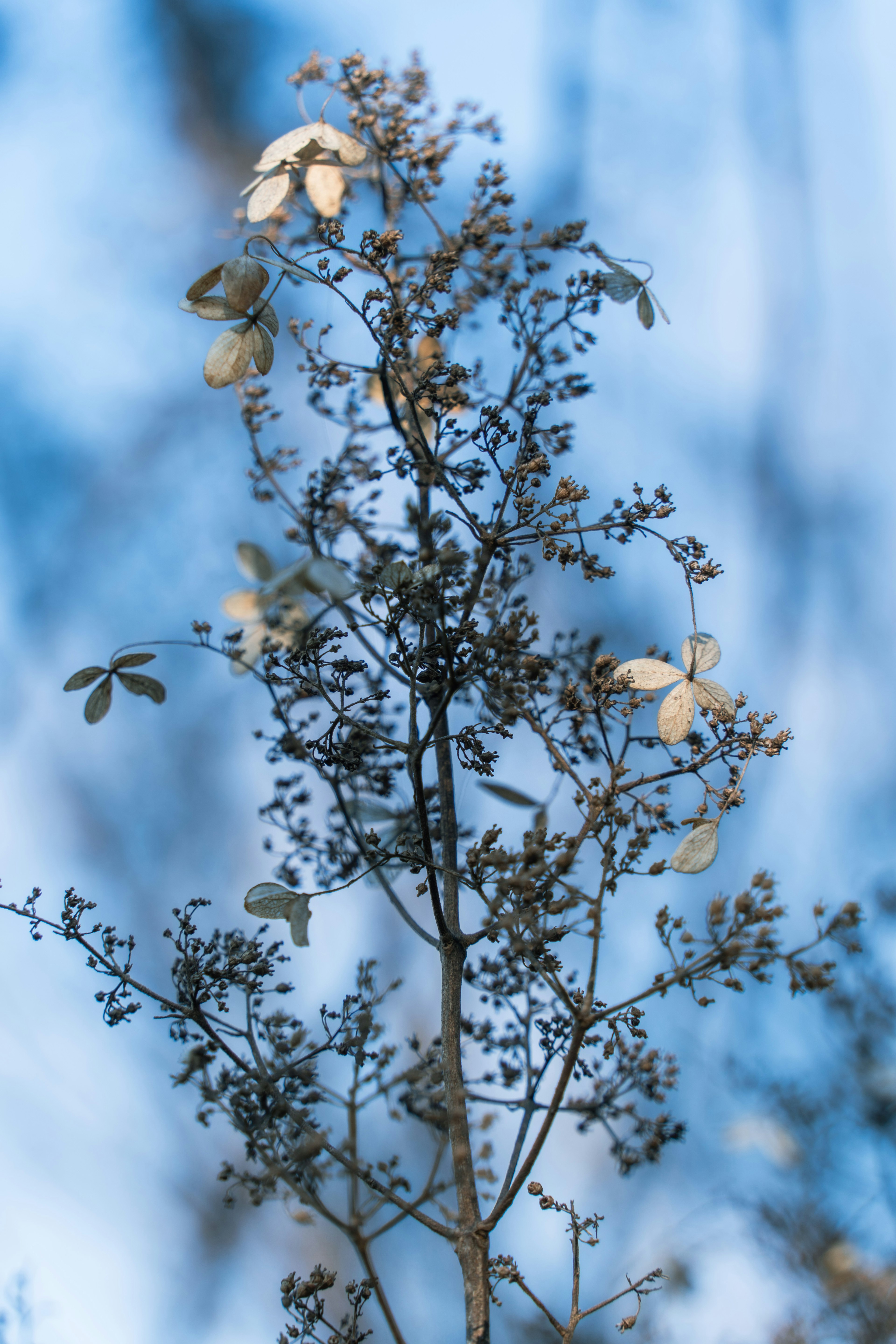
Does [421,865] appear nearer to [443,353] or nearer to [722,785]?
→ [722,785]

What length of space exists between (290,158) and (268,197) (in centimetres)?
4

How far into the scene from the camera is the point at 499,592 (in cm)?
63

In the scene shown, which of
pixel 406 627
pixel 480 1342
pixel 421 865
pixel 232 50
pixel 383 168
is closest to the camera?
pixel 480 1342

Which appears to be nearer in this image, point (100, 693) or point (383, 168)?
point (100, 693)

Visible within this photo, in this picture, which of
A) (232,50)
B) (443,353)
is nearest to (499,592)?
(443,353)

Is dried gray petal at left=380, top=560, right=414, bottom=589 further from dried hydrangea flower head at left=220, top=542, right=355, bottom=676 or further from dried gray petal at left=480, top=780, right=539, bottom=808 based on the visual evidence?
dried gray petal at left=480, top=780, right=539, bottom=808

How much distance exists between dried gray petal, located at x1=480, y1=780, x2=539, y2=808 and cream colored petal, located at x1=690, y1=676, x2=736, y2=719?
0.47ft

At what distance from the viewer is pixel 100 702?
619 mm

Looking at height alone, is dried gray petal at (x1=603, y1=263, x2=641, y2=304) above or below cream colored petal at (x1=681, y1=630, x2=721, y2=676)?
above

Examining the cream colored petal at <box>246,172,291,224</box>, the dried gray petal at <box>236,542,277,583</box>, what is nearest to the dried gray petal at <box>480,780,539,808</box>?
the dried gray petal at <box>236,542,277,583</box>

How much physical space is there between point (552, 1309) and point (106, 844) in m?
1.66

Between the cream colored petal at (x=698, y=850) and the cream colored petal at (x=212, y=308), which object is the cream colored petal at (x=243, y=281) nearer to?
the cream colored petal at (x=212, y=308)

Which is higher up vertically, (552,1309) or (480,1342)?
(552,1309)

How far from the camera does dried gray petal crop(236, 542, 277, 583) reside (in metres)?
0.59
